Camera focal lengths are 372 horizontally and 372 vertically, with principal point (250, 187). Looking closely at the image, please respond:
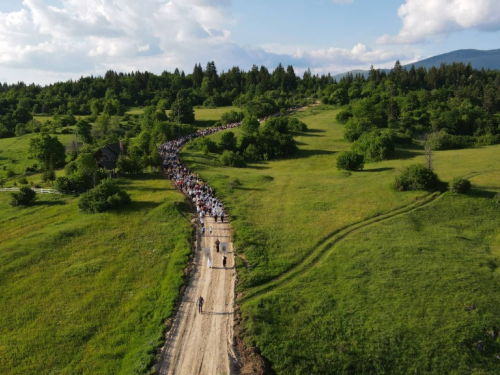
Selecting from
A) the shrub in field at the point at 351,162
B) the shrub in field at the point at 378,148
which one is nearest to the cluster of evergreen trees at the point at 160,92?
the shrub in field at the point at 378,148

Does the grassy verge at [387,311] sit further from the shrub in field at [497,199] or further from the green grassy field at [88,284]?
the shrub in field at [497,199]

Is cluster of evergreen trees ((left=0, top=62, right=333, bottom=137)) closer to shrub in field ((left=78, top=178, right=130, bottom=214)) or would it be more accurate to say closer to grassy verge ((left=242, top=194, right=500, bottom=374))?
shrub in field ((left=78, top=178, right=130, bottom=214))

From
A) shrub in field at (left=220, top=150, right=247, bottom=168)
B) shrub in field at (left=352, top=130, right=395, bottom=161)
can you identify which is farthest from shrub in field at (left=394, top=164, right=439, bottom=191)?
shrub in field at (left=220, top=150, right=247, bottom=168)

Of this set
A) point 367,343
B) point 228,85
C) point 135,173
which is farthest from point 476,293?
point 228,85

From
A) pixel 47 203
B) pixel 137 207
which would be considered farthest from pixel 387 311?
pixel 47 203

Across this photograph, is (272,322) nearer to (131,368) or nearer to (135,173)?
(131,368)

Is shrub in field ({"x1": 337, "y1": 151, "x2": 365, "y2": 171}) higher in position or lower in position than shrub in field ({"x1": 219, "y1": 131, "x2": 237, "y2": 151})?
lower
